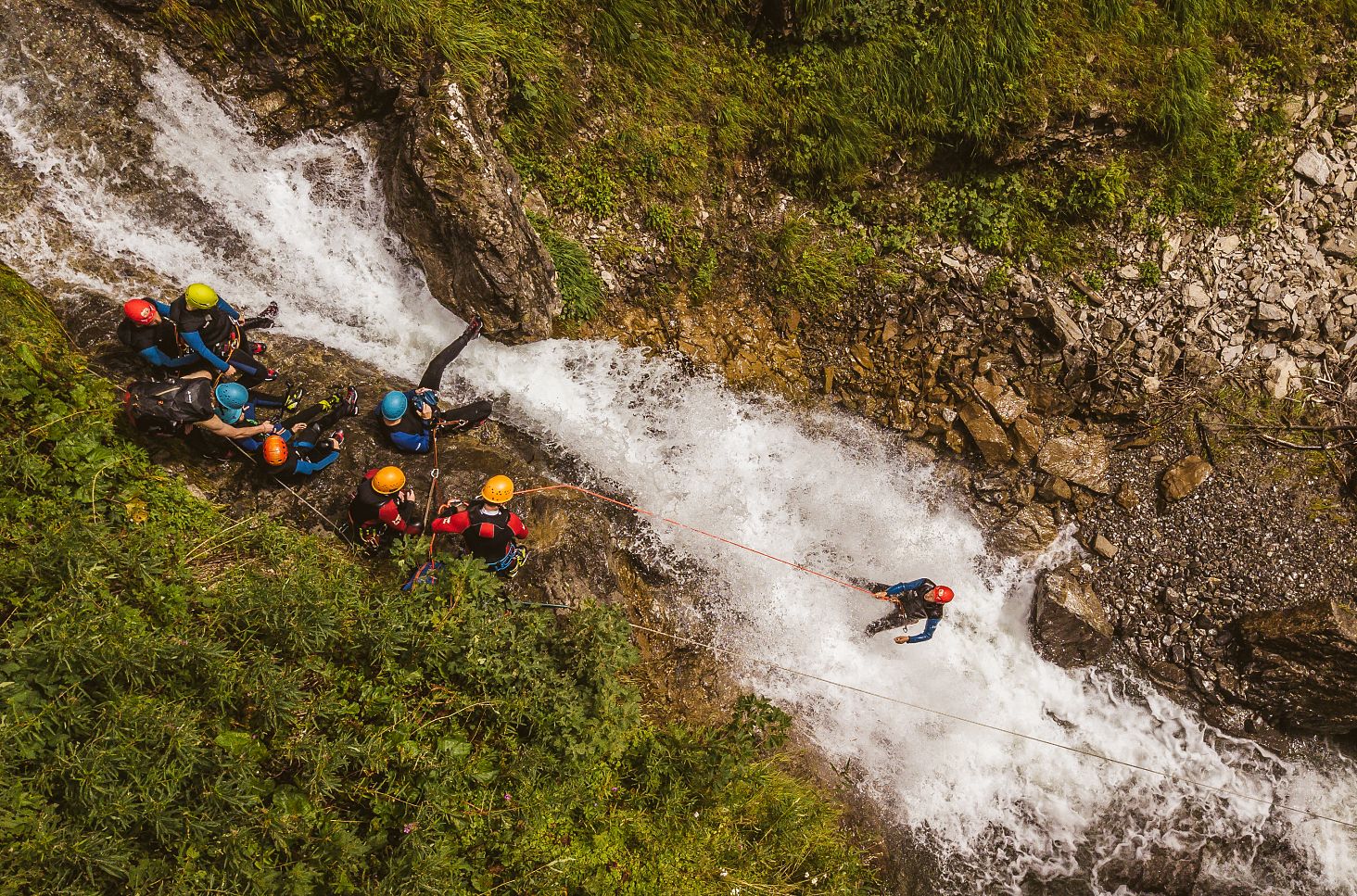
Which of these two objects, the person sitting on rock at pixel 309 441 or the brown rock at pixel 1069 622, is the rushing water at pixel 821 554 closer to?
the brown rock at pixel 1069 622

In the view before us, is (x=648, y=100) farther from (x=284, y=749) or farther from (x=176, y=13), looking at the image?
(x=284, y=749)

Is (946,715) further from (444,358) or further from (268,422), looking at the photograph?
(268,422)

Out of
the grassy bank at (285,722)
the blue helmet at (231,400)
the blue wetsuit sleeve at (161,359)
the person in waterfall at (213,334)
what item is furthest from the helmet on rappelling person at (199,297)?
the grassy bank at (285,722)

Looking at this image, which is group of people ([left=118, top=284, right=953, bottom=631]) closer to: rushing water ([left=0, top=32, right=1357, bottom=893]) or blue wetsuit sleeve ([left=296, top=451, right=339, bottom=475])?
blue wetsuit sleeve ([left=296, top=451, right=339, bottom=475])

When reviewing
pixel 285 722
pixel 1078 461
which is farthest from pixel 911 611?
pixel 285 722

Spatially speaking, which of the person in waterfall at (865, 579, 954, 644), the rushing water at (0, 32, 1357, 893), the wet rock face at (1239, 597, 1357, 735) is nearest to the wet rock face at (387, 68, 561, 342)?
the rushing water at (0, 32, 1357, 893)

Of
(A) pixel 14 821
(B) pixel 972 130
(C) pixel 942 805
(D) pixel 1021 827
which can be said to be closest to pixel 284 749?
(A) pixel 14 821
